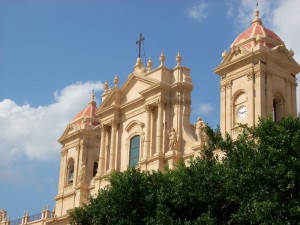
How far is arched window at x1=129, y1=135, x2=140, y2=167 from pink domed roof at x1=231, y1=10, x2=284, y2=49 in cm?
976

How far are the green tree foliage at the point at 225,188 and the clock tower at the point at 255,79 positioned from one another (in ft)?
26.5

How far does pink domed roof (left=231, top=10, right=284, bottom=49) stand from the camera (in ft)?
132

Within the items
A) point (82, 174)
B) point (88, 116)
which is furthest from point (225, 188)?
point (88, 116)

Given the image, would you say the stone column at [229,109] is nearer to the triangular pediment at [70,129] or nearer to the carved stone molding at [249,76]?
the carved stone molding at [249,76]

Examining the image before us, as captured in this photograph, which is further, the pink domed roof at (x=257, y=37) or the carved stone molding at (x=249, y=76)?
the pink domed roof at (x=257, y=37)

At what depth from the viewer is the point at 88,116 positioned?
2159 inches

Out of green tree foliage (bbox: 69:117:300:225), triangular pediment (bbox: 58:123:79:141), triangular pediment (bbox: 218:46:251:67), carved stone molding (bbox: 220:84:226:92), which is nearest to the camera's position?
green tree foliage (bbox: 69:117:300:225)

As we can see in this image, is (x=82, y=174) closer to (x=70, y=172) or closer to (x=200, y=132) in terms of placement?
(x=70, y=172)

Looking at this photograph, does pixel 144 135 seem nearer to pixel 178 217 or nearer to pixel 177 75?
pixel 177 75

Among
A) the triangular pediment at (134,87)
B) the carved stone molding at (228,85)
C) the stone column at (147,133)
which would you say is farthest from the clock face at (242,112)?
the triangular pediment at (134,87)

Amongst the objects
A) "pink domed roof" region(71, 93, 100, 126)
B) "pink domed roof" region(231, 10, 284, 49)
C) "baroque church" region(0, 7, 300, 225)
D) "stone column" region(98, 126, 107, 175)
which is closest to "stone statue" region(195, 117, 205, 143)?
"baroque church" region(0, 7, 300, 225)

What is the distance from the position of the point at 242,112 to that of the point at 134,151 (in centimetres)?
975

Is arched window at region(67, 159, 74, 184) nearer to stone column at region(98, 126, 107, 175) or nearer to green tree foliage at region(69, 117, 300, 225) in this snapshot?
stone column at region(98, 126, 107, 175)

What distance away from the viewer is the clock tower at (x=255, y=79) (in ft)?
128
